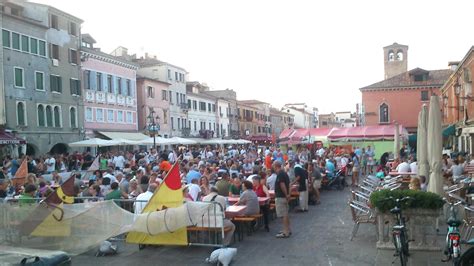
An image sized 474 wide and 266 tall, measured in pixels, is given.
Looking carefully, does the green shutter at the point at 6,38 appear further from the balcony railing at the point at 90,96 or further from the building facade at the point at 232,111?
the building facade at the point at 232,111

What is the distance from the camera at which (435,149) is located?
10758mm

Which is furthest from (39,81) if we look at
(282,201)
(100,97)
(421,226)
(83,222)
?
(421,226)

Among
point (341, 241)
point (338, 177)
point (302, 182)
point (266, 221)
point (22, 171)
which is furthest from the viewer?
point (338, 177)

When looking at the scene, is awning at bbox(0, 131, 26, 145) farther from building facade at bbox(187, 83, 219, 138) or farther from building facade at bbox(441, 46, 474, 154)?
building facade at bbox(187, 83, 219, 138)

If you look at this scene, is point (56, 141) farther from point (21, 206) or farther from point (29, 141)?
point (21, 206)

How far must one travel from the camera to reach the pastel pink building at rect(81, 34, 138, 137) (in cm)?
3969

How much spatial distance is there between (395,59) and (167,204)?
6143cm

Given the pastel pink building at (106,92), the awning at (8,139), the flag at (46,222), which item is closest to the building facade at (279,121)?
the pastel pink building at (106,92)

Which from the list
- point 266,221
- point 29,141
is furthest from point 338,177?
point 29,141

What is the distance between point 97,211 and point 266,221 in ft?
14.1

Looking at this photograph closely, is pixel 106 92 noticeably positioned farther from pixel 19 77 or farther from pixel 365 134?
pixel 365 134

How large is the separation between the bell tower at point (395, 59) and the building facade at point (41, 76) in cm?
4252

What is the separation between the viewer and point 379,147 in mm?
34281

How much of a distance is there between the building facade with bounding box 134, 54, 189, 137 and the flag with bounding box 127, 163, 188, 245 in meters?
45.5
